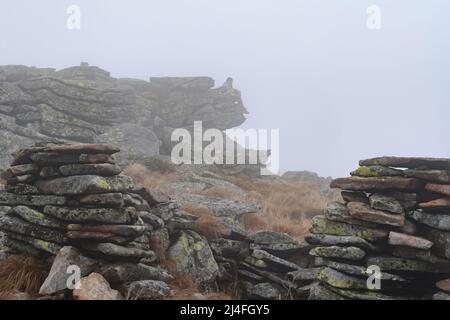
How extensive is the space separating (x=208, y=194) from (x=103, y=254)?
38.6ft

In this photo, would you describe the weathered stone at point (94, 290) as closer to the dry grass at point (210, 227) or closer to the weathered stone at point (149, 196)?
the weathered stone at point (149, 196)

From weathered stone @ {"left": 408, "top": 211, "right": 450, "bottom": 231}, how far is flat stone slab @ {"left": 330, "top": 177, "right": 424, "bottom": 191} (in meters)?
0.73

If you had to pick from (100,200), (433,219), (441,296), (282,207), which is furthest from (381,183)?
(282,207)

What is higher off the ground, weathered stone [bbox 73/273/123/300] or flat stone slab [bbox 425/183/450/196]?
flat stone slab [bbox 425/183/450/196]

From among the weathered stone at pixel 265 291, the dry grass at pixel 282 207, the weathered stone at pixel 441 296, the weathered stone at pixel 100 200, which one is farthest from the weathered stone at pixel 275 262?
the weathered stone at pixel 100 200

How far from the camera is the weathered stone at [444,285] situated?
29.5 feet

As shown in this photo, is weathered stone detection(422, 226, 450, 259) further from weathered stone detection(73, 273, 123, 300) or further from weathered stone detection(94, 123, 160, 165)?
weathered stone detection(94, 123, 160, 165)

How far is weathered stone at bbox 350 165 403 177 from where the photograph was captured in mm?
10523

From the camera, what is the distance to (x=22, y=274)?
8.73 m

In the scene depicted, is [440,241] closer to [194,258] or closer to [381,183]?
[381,183]

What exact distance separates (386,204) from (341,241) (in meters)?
1.62

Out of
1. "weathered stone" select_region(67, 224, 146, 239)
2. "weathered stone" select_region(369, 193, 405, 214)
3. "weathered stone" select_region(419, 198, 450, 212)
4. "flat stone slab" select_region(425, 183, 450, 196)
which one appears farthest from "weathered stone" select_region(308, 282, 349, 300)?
"weathered stone" select_region(67, 224, 146, 239)

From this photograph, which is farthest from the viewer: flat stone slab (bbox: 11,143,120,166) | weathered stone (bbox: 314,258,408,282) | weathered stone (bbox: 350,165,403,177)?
weathered stone (bbox: 350,165,403,177)
